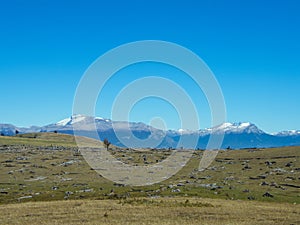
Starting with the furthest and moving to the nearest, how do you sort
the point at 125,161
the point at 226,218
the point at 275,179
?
the point at 125,161 < the point at 275,179 < the point at 226,218

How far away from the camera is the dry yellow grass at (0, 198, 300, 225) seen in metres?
41.6

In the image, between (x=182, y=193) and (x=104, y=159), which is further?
(x=104, y=159)

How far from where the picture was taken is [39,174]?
106 metres

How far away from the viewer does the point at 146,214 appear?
45406 millimetres

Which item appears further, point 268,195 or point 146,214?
point 268,195

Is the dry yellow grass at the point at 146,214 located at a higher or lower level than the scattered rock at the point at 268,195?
lower

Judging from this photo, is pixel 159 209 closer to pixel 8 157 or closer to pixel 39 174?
pixel 39 174

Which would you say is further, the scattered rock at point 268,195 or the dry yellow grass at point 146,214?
the scattered rock at point 268,195

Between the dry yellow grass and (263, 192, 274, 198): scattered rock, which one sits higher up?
(263, 192, 274, 198): scattered rock

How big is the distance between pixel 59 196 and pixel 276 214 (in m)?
40.6

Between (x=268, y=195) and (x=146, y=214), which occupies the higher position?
(x=268, y=195)

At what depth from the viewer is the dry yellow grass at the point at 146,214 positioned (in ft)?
136

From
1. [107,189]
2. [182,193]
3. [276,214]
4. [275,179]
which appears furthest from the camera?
[275,179]

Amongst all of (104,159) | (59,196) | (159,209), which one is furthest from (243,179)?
(104,159)
